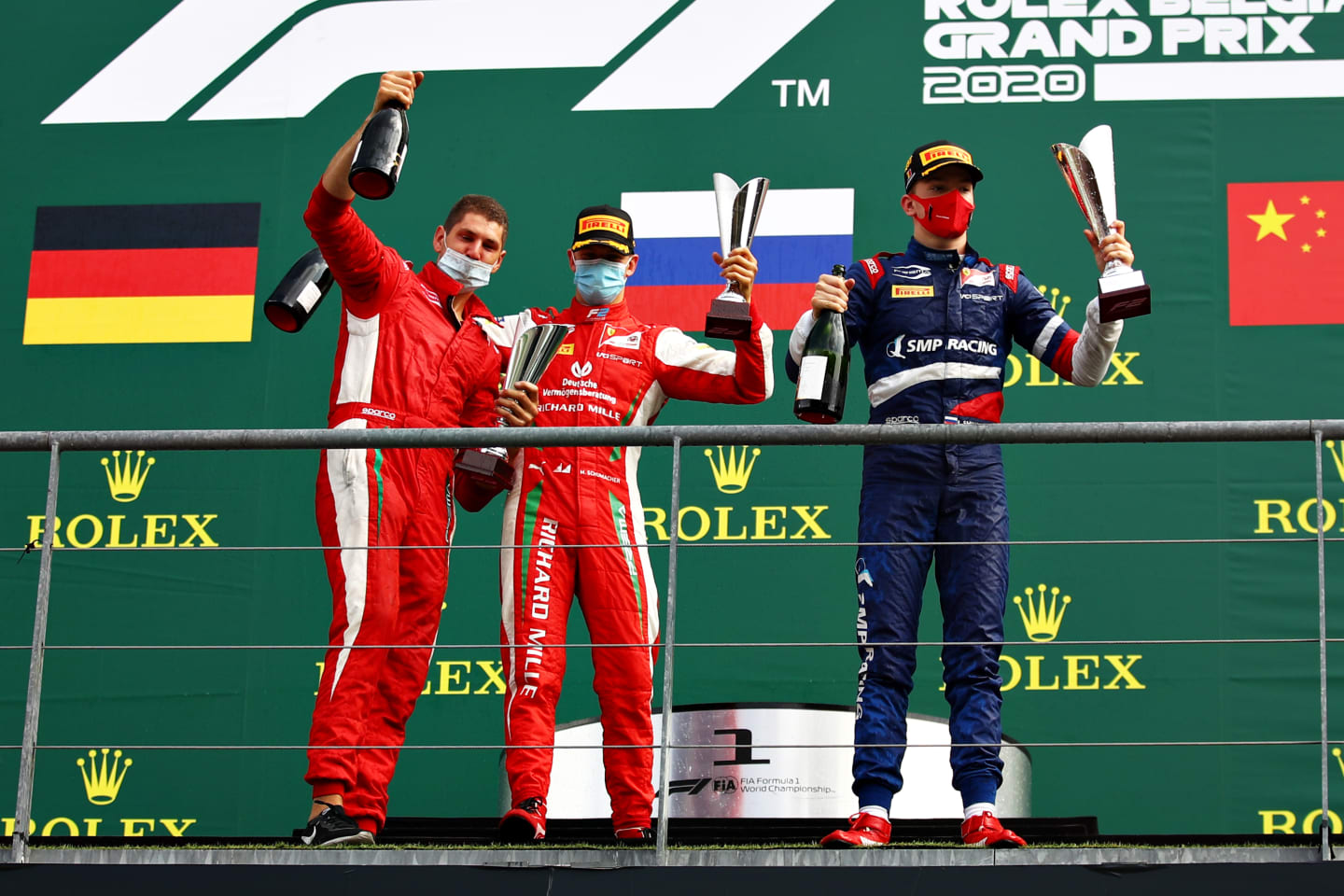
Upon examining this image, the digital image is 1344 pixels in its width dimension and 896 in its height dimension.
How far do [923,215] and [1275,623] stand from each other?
161 centimetres

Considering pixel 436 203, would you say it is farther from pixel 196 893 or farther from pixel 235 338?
pixel 196 893

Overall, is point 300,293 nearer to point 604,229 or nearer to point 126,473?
point 604,229

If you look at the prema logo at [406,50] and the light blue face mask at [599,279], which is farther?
the prema logo at [406,50]

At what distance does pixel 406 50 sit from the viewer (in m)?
4.83

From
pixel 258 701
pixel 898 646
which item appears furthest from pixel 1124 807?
pixel 258 701

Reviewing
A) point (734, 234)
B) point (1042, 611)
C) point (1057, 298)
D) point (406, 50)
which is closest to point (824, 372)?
point (734, 234)

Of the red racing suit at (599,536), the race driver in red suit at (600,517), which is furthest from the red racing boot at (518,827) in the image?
the red racing suit at (599,536)

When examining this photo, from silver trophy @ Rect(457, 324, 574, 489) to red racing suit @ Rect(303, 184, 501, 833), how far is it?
0.10 metres

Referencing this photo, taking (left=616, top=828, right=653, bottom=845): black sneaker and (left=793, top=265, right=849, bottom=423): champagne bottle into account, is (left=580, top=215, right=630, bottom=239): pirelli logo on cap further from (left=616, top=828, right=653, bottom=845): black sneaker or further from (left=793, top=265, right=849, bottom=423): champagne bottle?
(left=616, top=828, right=653, bottom=845): black sneaker

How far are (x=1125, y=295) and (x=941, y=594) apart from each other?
0.61 metres

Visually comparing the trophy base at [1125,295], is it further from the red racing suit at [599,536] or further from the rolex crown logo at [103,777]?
the rolex crown logo at [103,777]

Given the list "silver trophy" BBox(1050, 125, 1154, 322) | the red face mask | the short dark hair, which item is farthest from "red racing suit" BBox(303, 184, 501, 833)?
"silver trophy" BBox(1050, 125, 1154, 322)

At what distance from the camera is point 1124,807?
4047mm

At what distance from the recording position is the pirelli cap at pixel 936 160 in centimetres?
317
